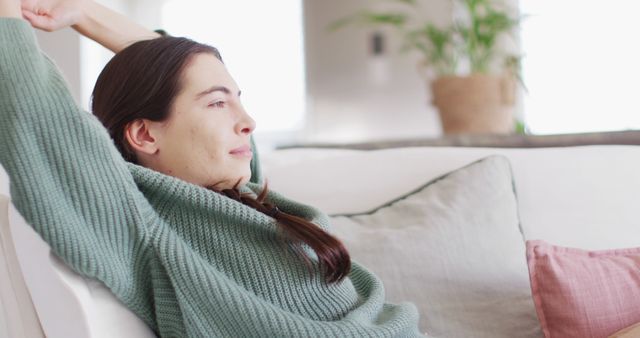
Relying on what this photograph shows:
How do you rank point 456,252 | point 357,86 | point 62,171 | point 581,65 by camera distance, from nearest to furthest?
point 62,171 < point 456,252 < point 581,65 < point 357,86

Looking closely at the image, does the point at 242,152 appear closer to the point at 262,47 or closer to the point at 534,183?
the point at 534,183

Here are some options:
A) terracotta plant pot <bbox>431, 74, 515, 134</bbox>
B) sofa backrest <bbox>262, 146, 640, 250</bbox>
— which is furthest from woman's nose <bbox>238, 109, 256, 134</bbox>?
terracotta plant pot <bbox>431, 74, 515, 134</bbox>

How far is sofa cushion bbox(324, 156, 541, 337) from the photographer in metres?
1.19

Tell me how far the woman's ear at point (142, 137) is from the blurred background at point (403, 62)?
1672 mm

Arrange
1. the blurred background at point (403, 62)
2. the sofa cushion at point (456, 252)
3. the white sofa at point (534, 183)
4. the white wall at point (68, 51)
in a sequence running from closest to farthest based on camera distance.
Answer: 1. the sofa cushion at point (456, 252)
2. the white sofa at point (534, 183)
3. the blurred background at point (403, 62)
4. the white wall at point (68, 51)

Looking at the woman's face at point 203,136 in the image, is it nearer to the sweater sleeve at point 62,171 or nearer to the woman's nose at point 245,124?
the woman's nose at point 245,124

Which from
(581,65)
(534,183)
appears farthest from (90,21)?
(581,65)

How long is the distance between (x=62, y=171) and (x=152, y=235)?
143 mm

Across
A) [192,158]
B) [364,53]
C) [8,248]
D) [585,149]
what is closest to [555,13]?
[364,53]

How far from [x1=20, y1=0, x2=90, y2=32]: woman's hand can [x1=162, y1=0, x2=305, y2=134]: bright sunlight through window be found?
2984 millimetres

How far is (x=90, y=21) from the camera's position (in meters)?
1.20

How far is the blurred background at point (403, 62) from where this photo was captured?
265cm

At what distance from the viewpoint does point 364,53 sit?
4.25m

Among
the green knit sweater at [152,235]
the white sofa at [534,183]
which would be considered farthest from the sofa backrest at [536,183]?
the green knit sweater at [152,235]
